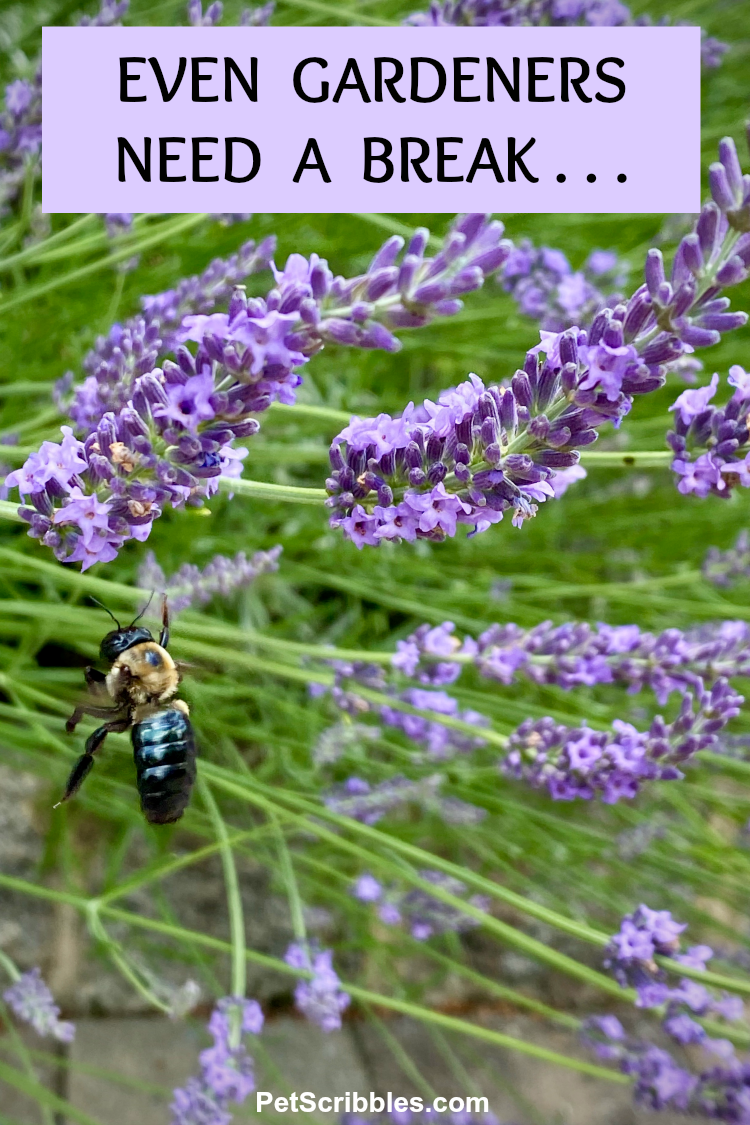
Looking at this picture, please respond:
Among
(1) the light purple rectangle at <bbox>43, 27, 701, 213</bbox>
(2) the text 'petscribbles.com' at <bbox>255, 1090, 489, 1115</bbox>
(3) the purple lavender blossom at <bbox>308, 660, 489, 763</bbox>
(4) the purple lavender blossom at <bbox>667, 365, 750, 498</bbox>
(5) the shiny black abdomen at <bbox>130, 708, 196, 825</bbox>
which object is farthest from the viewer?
(2) the text 'petscribbles.com' at <bbox>255, 1090, 489, 1115</bbox>

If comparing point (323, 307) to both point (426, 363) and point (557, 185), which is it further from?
point (426, 363)

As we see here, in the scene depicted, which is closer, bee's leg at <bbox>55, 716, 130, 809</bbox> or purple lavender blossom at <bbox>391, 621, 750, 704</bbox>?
bee's leg at <bbox>55, 716, 130, 809</bbox>

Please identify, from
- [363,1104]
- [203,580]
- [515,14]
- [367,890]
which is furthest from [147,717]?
[363,1104]

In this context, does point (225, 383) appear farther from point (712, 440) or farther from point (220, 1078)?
point (220, 1078)

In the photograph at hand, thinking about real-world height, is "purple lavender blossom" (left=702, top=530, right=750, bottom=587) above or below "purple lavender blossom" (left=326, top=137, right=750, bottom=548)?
below

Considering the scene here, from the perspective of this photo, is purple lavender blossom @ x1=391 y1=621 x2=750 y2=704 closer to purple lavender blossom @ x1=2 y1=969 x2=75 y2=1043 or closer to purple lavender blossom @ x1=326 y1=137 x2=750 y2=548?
purple lavender blossom @ x1=326 y1=137 x2=750 y2=548

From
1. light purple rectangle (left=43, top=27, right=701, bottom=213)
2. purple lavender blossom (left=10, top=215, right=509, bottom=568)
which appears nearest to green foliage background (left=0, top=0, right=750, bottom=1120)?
light purple rectangle (left=43, top=27, right=701, bottom=213)
